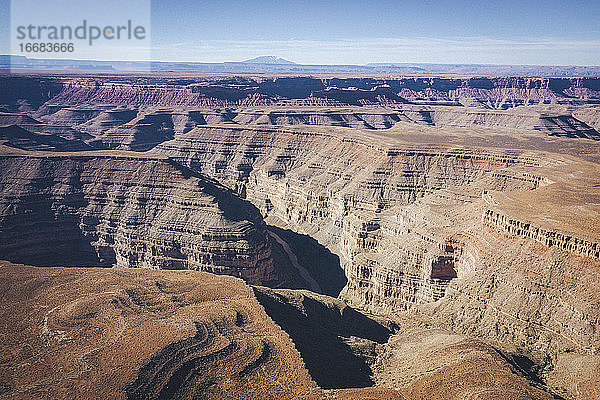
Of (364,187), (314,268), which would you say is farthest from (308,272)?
(364,187)

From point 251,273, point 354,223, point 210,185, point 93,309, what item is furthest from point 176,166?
point 93,309

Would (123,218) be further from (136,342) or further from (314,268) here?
(136,342)

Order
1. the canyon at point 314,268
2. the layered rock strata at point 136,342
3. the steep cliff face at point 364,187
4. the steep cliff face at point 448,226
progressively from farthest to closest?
1. the steep cliff face at point 364,187
2. the steep cliff face at point 448,226
3. the canyon at point 314,268
4. the layered rock strata at point 136,342

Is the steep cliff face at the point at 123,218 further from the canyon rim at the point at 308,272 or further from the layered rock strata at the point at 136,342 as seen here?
the layered rock strata at the point at 136,342

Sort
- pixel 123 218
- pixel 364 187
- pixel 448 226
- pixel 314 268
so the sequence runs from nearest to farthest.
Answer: pixel 448 226 → pixel 123 218 → pixel 314 268 → pixel 364 187

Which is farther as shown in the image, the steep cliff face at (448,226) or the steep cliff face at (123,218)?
the steep cliff face at (123,218)

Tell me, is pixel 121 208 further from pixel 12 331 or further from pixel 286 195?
pixel 12 331

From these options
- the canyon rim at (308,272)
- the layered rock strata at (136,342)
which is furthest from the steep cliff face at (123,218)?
the layered rock strata at (136,342)
